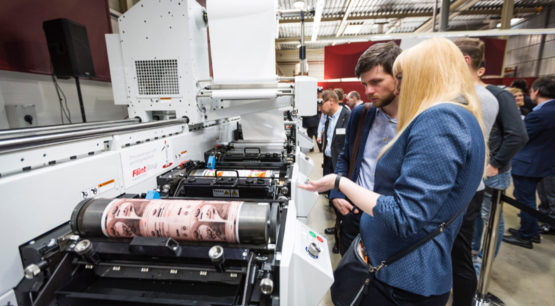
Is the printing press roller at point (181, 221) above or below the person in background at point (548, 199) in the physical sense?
above

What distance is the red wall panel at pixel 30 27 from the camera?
→ 196 centimetres

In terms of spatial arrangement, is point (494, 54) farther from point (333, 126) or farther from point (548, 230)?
point (333, 126)

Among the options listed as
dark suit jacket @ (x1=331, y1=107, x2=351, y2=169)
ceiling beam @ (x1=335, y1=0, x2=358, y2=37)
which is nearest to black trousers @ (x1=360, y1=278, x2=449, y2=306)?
dark suit jacket @ (x1=331, y1=107, x2=351, y2=169)

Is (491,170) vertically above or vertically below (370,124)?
below

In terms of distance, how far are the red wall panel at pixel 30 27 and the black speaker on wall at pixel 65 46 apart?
0.19 metres

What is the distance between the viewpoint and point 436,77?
0.73 meters

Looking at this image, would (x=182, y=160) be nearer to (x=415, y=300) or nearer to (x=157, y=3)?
(x=157, y=3)

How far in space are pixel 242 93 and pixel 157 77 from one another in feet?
2.07

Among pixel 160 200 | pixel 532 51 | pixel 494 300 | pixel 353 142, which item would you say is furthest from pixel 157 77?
pixel 532 51

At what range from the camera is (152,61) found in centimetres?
171

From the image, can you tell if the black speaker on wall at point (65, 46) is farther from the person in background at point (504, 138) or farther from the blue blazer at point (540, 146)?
the blue blazer at point (540, 146)

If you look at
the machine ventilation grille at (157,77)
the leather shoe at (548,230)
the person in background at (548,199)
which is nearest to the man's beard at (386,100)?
the machine ventilation grille at (157,77)

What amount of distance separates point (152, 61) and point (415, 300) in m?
2.01

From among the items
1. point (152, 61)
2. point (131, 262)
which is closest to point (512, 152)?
point (131, 262)
